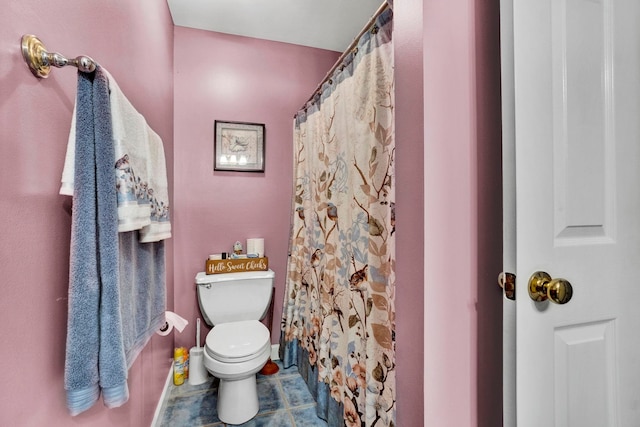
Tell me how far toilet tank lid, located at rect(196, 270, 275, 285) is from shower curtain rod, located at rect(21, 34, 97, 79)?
1435mm

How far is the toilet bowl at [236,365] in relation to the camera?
1.42 metres

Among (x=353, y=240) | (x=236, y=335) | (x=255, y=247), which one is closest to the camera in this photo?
(x=353, y=240)

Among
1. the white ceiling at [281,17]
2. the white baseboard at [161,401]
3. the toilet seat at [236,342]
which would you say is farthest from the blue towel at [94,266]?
the white ceiling at [281,17]

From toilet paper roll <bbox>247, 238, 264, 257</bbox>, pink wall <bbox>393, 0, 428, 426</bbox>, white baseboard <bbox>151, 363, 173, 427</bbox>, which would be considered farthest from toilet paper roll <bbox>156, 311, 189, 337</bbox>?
pink wall <bbox>393, 0, 428, 426</bbox>

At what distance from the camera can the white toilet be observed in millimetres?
1435

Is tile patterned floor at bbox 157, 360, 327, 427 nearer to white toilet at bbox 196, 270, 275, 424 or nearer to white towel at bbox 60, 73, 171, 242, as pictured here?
white toilet at bbox 196, 270, 275, 424

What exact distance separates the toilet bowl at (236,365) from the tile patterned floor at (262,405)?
8cm

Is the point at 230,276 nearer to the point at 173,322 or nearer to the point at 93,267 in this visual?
the point at 173,322

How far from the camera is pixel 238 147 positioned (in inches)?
83.5

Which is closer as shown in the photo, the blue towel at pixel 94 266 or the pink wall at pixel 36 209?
the pink wall at pixel 36 209

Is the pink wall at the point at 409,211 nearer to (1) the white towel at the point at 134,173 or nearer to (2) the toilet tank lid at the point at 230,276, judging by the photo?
(1) the white towel at the point at 134,173

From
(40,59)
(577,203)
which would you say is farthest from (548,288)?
(40,59)

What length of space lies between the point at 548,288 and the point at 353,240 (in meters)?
0.71

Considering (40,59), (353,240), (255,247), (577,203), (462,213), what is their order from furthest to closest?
(255,247)
(353,240)
(462,213)
(577,203)
(40,59)
